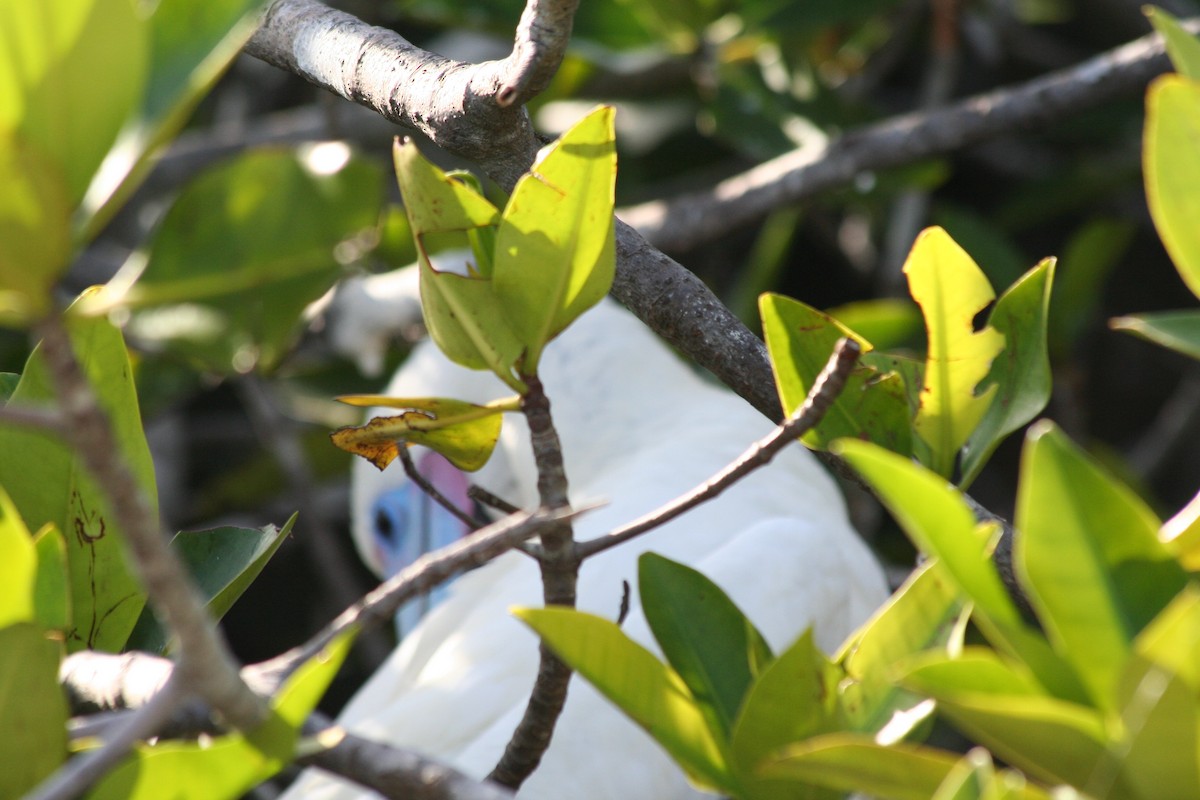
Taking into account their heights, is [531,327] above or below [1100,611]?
above

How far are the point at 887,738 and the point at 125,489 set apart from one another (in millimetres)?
414

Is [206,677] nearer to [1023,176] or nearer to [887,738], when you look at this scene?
[887,738]

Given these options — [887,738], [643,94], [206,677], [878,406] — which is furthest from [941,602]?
[643,94]

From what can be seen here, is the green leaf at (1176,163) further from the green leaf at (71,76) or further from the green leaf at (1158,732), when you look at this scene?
the green leaf at (71,76)

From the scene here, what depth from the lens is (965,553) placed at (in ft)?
1.93

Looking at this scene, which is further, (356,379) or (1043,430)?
(356,379)

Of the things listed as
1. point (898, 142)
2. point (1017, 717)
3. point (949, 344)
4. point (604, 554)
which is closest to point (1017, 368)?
point (949, 344)

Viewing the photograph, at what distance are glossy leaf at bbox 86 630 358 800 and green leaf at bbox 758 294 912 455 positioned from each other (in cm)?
35

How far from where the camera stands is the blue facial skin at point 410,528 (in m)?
2.02

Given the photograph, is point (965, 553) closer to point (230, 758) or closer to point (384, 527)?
point (230, 758)

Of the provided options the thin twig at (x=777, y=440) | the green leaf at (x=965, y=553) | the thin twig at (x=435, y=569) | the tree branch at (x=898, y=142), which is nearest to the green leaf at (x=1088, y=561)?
the green leaf at (x=965, y=553)

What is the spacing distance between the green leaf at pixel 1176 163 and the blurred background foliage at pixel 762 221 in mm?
955

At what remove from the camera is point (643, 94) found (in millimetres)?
2561

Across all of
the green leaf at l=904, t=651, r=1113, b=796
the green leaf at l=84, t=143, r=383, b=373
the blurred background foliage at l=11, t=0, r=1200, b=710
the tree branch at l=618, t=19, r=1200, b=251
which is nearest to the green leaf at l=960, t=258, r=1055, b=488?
the green leaf at l=904, t=651, r=1113, b=796
